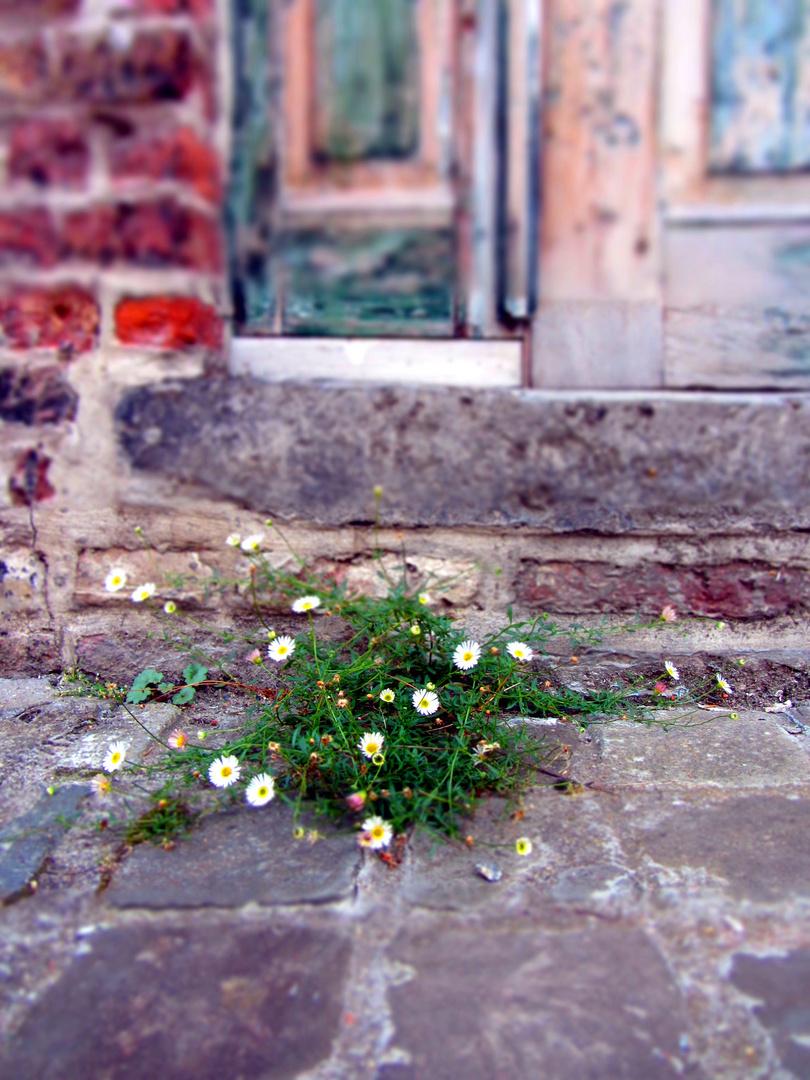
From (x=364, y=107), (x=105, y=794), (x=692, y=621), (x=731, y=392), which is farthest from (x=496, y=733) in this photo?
(x=364, y=107)

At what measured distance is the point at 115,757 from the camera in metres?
1.49

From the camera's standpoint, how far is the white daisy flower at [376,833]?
132 cm

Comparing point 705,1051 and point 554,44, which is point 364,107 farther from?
point 705,1051

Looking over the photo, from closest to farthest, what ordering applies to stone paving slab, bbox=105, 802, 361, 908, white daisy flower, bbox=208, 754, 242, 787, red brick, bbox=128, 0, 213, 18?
stone paving slab, bbox=105, 802, 361, 908 → white daisy flower, bbox=208, 754, 242, 787 → red brick, bbox=128, 0, 213, 18

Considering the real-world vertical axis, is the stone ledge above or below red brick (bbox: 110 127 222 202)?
below

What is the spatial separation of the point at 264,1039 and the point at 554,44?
2081 mm

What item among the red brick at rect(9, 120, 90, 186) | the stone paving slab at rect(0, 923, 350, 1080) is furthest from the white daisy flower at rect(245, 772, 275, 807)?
the red brick at rect(9, 120, 90, 186)

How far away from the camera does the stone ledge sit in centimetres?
179

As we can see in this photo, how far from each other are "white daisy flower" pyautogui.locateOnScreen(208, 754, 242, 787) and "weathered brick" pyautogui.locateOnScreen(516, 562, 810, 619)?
2.67 ft

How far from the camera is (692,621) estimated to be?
6.32ft

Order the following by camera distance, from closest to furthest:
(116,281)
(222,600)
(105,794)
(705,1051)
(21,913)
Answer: (705,1051)
(21,913)
(105,794)
(116,281)
(222,600)

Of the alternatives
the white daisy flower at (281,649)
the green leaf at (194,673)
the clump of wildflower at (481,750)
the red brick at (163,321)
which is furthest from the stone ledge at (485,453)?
the clump of wildflower at (481,750)

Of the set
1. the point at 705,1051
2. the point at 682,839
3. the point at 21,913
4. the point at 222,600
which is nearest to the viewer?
the point at 705,1051

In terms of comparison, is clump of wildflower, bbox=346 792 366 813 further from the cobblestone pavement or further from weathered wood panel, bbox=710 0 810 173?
weathered wood panel, bbox=710 0 810 173
